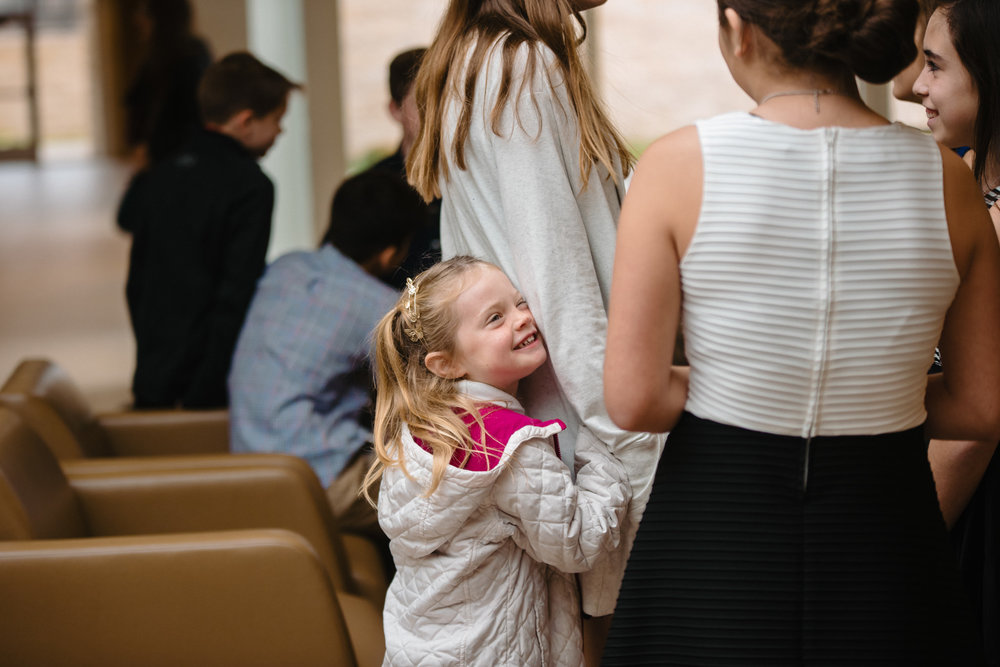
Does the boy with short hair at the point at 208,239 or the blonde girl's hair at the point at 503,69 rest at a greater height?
the blonde girl's hair at the point at 503,69

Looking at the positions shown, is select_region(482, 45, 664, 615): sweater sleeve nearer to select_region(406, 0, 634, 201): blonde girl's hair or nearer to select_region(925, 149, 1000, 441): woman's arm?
select_region(406, 0, 634, 201): blonde girl's hair

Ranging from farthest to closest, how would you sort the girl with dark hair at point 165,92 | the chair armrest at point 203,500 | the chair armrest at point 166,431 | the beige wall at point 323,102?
the beige wall at point 323,102 → the girl with dark hair at point 165,92 → the chair armrest at point 166,431 → the chair armrest at point 203,500

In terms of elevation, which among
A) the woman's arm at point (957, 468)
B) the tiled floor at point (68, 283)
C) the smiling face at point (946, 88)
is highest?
the smiling face at point (946, 88)

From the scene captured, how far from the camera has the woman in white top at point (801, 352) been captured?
3.75 ft

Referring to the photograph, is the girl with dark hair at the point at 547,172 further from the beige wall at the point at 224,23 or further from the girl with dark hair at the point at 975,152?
the beige wall at the point at 224,23

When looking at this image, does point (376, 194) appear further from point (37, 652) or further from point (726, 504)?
point (726, 504)

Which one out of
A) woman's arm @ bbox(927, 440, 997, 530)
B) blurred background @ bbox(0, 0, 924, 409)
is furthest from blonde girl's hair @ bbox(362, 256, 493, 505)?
blurred background @ bbox(0, 0, 924, 409)

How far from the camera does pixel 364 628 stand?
2.23 m

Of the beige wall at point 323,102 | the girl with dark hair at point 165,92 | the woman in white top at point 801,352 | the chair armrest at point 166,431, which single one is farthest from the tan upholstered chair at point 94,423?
the beige wall at point 323,102

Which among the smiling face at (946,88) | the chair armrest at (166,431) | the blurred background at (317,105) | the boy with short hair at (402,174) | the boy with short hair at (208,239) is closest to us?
the smiling face at (946,88)

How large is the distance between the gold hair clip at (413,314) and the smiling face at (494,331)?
39 millimetres

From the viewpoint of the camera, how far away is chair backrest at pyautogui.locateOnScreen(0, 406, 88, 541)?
2.03 metres

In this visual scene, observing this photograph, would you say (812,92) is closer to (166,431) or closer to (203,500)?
(203,500)

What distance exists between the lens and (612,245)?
153cm
